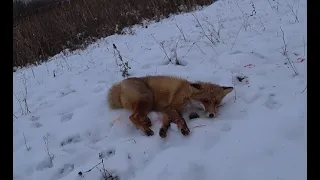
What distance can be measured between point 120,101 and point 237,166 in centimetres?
205

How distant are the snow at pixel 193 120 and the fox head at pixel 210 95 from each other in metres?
0.15

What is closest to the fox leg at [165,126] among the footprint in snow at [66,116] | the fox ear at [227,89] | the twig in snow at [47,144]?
A: the fox ear at [227,89]

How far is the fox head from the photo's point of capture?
4.44 metres

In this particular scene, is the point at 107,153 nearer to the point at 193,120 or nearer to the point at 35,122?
the point at 193,120

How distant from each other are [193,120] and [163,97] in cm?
70

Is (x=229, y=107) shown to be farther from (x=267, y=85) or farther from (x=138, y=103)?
(x=138, y=103)

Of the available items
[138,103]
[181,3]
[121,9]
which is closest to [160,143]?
[138,103]

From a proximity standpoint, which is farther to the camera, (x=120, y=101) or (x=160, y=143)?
(x=120, y=101)

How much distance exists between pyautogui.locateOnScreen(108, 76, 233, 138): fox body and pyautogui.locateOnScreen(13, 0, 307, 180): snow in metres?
0.13

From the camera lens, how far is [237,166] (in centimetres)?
333

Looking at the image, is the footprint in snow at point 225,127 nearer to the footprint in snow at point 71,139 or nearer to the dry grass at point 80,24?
the footprint in snow at point 71,139

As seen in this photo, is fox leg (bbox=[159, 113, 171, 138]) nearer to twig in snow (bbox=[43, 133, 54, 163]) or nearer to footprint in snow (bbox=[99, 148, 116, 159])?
footprint in snow (bbox=[99, 148, 116, 159])

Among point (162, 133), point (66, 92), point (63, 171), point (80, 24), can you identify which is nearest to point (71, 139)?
point (63, 171)

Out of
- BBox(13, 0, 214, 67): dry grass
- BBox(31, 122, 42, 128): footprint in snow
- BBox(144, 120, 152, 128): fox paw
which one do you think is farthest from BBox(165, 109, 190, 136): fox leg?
BBox(13, 0, 214, 67): dry grass
